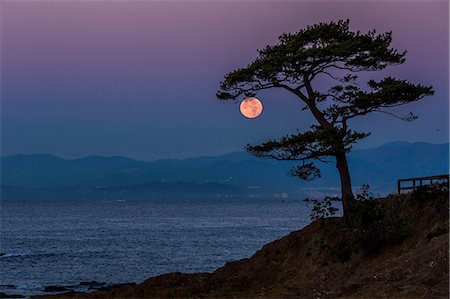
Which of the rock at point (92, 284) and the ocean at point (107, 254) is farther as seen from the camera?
the ocean at point (107, 254)

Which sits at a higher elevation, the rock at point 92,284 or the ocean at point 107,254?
the ocean at point 107,254

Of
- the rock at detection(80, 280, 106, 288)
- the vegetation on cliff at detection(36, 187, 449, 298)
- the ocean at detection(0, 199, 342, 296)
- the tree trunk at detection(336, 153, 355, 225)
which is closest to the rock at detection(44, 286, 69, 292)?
the ocean at detection(0, 199, 342, 296)

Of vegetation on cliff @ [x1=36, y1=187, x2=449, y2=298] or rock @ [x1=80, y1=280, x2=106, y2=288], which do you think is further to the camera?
rock @ [x1=80, y1=280, x2=106, y2=288]

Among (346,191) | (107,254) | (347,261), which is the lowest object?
(107,254)

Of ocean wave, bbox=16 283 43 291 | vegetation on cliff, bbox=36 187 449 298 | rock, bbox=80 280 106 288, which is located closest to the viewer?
vegetation on cliff, bbox=36 187 449 298

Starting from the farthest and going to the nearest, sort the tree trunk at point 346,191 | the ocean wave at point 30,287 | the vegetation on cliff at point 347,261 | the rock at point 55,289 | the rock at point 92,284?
the rock at point 92,284, the ocean wave at point 30,287, the rock at point 55,289, the tree trunk at point 346,191, the vegetation on cliff at point 347,261

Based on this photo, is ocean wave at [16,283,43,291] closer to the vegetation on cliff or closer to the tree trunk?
the vegetation on cliff

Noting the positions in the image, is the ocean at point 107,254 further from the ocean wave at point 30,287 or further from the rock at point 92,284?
the rock at point 92,284

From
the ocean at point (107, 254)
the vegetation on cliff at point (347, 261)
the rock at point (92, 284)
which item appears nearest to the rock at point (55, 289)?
the ocean at point (107, 254)

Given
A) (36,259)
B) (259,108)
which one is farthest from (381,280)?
(36,259)

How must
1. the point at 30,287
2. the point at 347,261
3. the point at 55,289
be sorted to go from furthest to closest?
the point at 30,287
the point at 55,289
the point at 347,261

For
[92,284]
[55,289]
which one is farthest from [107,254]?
[55,289]

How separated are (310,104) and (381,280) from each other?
537 inches

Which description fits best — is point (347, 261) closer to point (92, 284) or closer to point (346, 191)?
point (346, 191)
